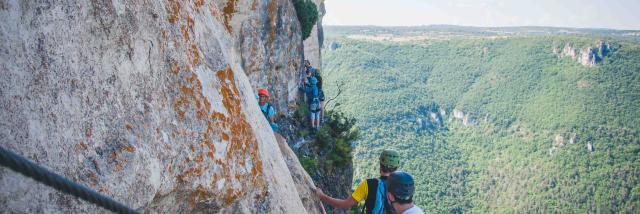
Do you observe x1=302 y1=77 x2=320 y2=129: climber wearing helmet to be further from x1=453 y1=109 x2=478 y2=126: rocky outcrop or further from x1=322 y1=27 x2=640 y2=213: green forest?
x1=453 y1=109 x2=478 y2=126: rocky outcrop

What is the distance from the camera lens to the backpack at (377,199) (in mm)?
4543

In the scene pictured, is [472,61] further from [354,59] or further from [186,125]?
[186,125]

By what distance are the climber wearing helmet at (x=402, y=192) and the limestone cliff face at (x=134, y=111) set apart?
43.4 inches

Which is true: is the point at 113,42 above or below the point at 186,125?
above

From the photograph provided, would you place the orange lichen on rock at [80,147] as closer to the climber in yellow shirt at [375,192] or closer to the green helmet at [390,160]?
the climber in yellow shirt at [375,192]

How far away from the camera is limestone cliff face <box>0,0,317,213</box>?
2131 millimetres

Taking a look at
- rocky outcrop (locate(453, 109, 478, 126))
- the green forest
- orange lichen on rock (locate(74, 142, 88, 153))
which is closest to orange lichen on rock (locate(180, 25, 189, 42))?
orange lichen on rock (locate(74, 142, 88, 153))

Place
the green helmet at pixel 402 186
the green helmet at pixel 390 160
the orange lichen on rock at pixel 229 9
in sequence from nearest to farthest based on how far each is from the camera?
the green helmet at pixel 402 186 → the green helmet at pixel 390 160 → the orange lichen on rock at pixel 229 9

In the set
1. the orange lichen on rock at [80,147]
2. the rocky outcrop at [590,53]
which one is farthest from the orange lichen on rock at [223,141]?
the rocky outcrop at [590,53]

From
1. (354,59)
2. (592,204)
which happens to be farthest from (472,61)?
(592,204)

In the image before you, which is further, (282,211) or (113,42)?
(282,211)

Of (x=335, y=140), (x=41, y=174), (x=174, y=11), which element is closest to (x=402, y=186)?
(x=174, y=11)

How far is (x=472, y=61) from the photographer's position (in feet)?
513

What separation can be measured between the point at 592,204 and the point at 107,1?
99.9 metres
